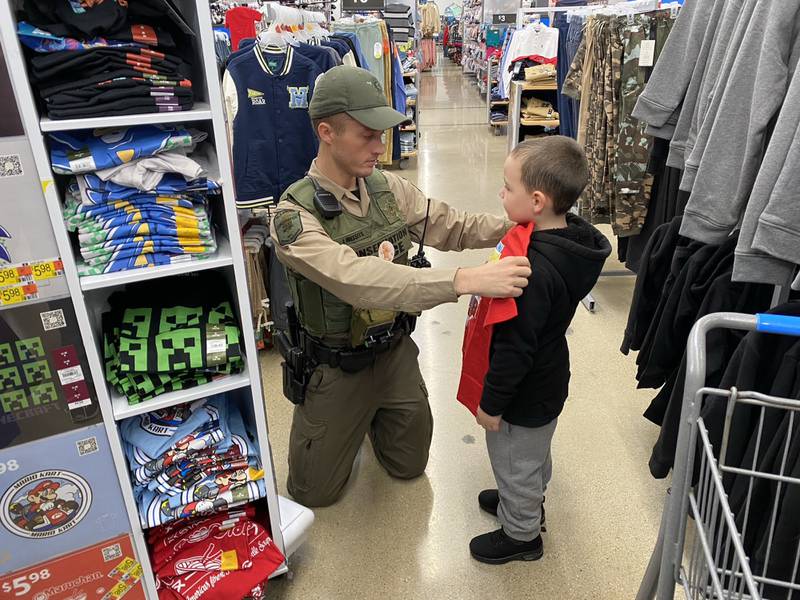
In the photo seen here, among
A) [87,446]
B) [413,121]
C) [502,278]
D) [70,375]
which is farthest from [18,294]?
[413,121]

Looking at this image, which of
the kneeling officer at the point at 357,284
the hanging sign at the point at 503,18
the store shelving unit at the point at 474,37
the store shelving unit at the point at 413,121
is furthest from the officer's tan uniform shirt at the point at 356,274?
the store shelving unit at the point at 474,37

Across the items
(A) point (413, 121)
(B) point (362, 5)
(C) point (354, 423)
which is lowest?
(C) point (354, 423)

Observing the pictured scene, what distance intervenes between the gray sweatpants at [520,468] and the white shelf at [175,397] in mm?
840

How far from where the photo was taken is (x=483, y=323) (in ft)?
5.59

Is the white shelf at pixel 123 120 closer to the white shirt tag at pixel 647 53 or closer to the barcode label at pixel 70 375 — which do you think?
the barcode label at pixel 70 375

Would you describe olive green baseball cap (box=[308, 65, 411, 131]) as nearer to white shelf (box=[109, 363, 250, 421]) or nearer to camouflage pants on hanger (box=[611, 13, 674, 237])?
white shelf (box=[109, 363, 250, 421])

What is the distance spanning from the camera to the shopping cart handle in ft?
3.49

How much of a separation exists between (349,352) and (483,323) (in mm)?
611

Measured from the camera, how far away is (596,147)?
343 cm

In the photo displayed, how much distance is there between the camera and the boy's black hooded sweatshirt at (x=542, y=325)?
1.58m

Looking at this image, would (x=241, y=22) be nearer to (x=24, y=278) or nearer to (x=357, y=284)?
(x=357, y=284)

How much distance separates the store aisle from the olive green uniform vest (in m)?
0.77

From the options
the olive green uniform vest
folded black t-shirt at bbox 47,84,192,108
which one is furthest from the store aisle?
folded black t-shirt at bbox 47,84,192,108

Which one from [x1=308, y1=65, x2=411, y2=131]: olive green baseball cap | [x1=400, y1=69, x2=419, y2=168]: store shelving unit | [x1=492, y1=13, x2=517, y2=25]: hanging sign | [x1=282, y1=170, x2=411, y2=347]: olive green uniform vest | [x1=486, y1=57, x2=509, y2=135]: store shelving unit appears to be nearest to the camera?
[x1=308, y1=65, x2=411, y2=131]: olive green baseball cap
